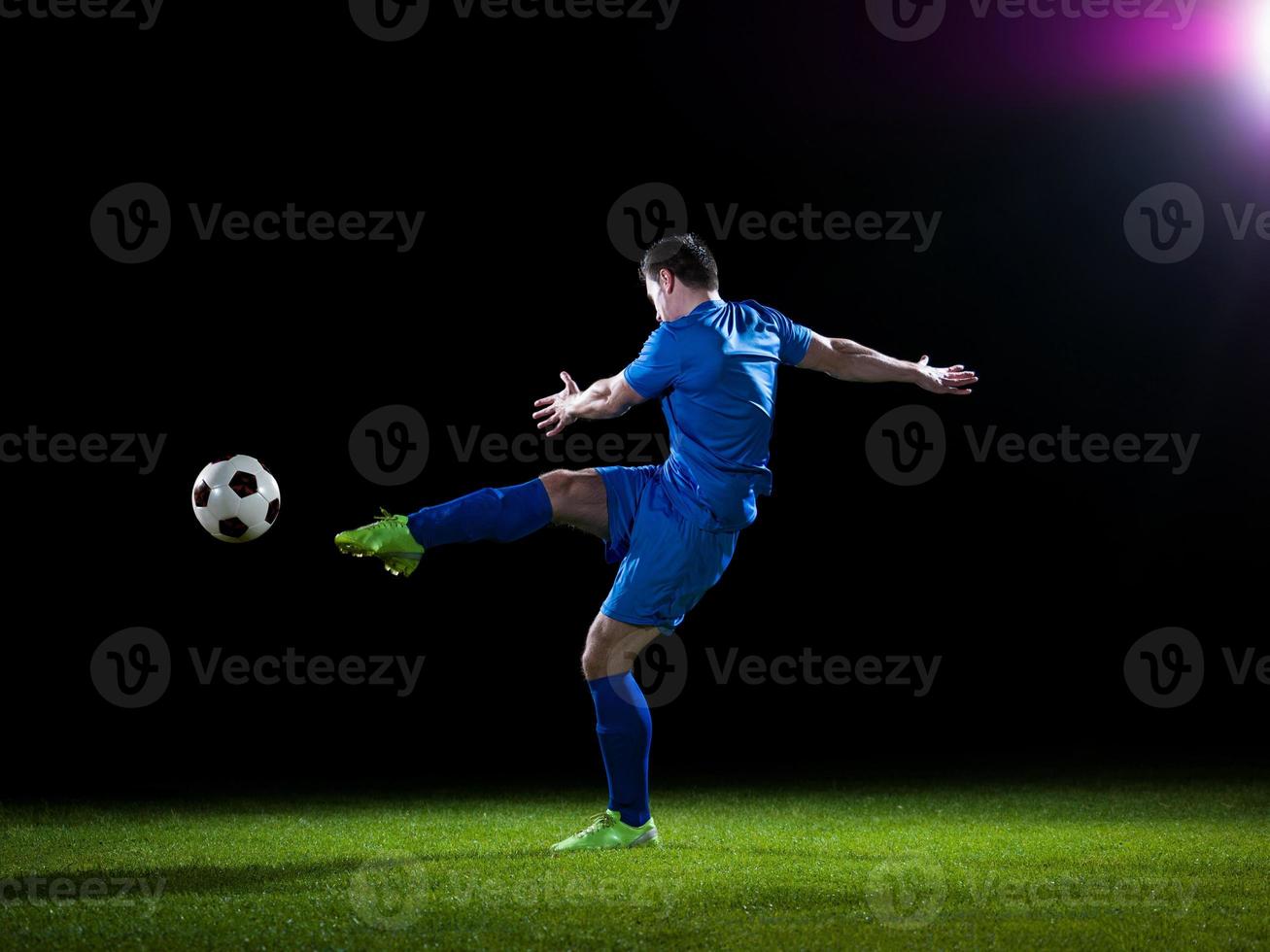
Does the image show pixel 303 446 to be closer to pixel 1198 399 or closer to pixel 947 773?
pixel 947 773

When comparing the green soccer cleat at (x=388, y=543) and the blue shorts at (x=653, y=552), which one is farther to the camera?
the blue shorts at (x=653, y=552)

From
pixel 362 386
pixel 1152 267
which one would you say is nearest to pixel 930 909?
pixel 362 386

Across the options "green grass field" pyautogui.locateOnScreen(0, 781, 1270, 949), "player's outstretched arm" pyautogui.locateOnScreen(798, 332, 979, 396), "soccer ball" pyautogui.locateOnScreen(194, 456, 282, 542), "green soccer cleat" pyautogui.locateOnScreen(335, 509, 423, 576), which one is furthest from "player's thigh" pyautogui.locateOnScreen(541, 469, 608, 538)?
"soccer ball" pyautogui.locateOnScreen(194, 456, 282, 542)

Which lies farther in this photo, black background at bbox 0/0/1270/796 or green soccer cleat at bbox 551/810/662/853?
black background at bbox 0/0/1270/796

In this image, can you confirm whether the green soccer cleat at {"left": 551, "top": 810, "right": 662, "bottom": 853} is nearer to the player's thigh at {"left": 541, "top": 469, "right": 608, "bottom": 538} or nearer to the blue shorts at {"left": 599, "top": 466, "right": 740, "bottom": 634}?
the blue shorts at {"left": 599, "top": 466, "right": 740, "bottom": 634}

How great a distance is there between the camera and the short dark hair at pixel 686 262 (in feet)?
12.7

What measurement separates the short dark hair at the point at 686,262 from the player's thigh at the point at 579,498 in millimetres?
622

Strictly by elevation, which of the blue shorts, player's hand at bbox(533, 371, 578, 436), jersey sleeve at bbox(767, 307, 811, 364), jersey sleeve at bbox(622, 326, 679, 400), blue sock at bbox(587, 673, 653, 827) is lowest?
blue sock at bbox(587, 673, 653, 827)

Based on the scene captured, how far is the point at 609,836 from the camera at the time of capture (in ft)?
12.6

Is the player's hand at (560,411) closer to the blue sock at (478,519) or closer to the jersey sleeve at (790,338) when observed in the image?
the blue sock at (478,519)

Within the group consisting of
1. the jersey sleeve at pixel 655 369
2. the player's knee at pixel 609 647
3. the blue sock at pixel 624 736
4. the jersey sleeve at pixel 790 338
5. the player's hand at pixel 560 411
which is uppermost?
the jersey sleeve at pixel 790 338

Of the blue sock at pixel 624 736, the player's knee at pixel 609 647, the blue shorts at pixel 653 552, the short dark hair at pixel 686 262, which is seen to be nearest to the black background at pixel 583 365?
the blue sock at pixel 624 736

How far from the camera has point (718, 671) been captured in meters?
7.54

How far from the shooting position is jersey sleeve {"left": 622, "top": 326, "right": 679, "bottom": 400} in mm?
3744
